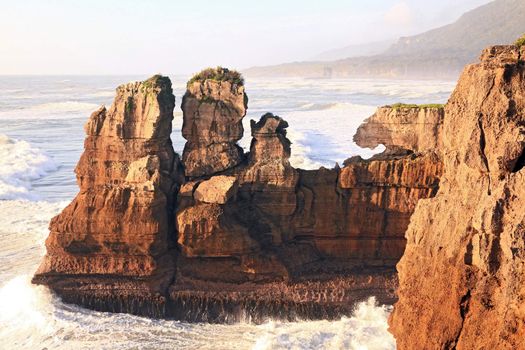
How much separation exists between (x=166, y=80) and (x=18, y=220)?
14.7 m

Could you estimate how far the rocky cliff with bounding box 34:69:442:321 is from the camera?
2117 cm

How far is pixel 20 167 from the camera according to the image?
4681cm

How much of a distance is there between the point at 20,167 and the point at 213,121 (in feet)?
96.0

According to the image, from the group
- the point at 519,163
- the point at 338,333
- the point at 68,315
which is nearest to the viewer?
the point at 519,163

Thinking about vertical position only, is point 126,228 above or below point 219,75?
below

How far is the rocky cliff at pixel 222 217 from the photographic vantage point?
69.5ft

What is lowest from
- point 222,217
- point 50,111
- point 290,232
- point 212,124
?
point 290,232

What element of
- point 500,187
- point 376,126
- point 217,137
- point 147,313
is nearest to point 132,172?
point 217,137

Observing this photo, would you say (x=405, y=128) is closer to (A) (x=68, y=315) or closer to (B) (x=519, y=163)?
(B) (x=519, y=163)

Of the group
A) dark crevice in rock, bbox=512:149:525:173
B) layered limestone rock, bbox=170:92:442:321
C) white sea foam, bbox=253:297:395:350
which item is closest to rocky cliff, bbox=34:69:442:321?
layered limestone rock, bbox=170:92:442:321

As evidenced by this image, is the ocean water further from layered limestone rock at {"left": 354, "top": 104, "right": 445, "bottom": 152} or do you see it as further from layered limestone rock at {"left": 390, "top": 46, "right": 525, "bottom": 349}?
layered limestone rock at {"left": 354, "top": 104, "right": 445, "bottom": 152}

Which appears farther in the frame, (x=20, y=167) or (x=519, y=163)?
(x=20, y=167)

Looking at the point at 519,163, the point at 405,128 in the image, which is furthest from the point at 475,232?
the point at 405,128

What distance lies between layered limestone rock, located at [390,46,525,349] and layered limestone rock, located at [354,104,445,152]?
6.15 metres
